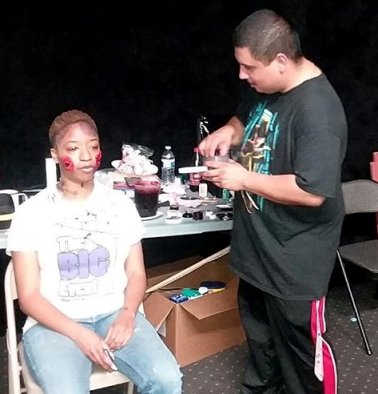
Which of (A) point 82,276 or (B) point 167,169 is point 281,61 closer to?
(A) point 82,276

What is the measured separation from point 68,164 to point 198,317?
0.89m

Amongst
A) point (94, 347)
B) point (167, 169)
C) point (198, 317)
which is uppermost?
point (167, 169)

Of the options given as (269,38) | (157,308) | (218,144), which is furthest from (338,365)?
(269,38)

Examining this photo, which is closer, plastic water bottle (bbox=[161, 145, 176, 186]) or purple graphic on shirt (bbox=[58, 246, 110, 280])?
purple graphic on shirt (bbox=[58, 246, 110, 280])

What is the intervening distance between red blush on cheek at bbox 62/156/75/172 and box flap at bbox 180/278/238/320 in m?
0.84

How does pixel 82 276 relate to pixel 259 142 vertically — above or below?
below

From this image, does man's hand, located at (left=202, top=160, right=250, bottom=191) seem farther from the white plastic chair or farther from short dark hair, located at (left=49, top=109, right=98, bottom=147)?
the white plastic chair

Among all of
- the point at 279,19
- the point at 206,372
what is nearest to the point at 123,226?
the point at 279,19

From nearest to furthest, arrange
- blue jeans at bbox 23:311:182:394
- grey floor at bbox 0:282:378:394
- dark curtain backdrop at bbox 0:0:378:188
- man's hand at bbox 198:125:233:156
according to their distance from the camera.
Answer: blue jeans at bbox 23:311:182:394
man's hand at bbox 198:125:233:156
grey floor at bbox 0:282:378:394
dark curtain backdrop at bbox 0:0:378:188

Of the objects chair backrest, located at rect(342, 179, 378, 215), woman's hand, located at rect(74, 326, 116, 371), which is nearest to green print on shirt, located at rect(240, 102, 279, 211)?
woman's hand, located at rect(74, 326, 116, 371)

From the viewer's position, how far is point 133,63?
2.97 meters

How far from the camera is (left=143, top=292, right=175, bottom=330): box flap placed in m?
2.63

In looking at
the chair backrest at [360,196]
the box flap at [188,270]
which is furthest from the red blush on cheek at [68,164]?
the chair backrest at [360,196]

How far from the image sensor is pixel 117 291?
202 centimetres
